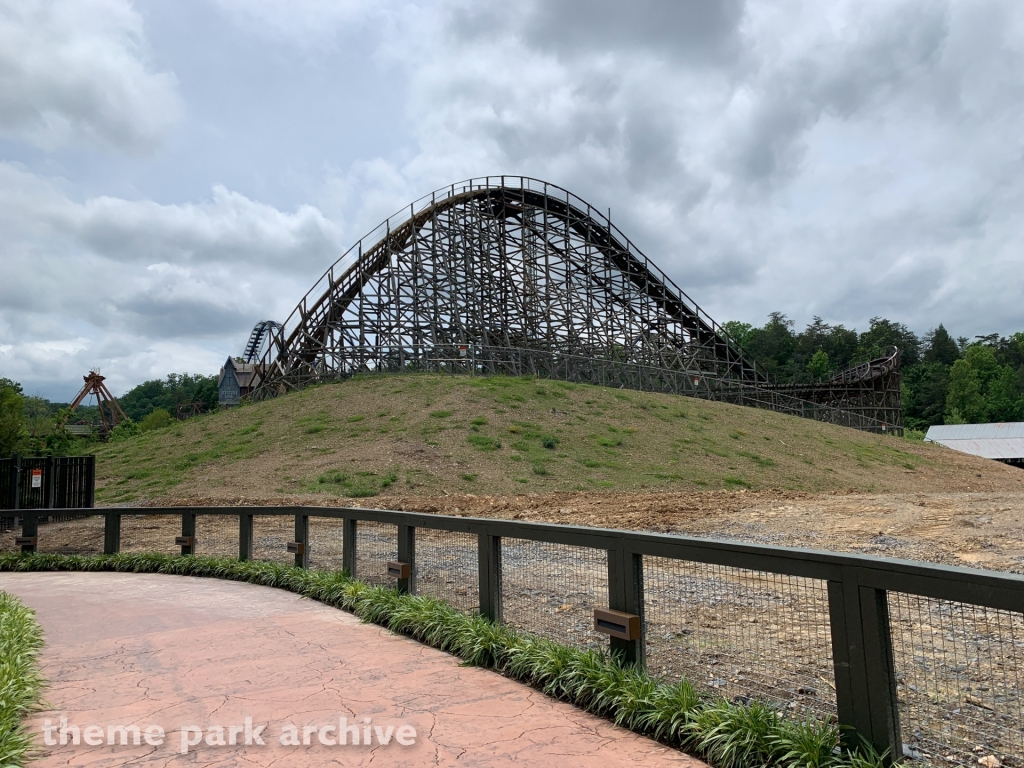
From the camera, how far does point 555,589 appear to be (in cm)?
473

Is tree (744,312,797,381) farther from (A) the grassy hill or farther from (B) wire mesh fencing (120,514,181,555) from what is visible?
(B) wire mesh fencing (120,514,181,555)

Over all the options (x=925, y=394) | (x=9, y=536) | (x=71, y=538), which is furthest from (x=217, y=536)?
(x=925, y=394)

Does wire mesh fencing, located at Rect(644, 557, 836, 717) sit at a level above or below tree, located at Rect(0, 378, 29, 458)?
below

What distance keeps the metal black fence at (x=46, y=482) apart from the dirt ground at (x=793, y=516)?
1991 millimetres

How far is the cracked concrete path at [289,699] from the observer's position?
133 inches

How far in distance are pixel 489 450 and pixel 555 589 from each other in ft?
50.3

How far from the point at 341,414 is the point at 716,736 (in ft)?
70.5

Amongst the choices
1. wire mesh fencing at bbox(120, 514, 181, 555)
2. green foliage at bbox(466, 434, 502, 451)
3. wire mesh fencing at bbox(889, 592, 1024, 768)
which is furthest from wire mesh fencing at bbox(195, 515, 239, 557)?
green foliage at bbox(466, 434, 502, 451)

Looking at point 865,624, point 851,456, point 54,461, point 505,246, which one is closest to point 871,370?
point 851,456

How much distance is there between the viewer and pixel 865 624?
2910 millimetres

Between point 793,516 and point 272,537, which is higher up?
point 272,537

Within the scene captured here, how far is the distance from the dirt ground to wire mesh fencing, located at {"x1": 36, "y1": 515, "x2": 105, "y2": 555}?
12.8 feet

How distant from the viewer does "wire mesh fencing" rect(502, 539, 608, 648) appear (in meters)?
4.40

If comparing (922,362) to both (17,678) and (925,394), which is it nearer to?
(925,394)
